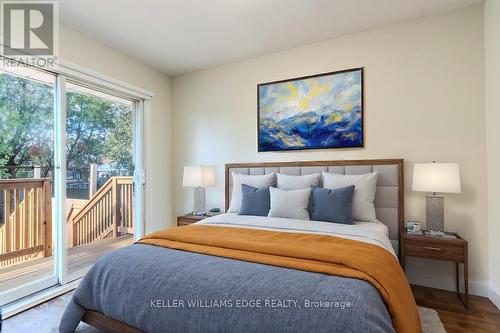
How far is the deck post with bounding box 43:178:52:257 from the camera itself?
289 cm

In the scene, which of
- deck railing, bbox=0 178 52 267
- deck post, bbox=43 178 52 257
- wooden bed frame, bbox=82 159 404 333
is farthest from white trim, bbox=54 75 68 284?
wooden bed frame, bbox=82 159 404 333

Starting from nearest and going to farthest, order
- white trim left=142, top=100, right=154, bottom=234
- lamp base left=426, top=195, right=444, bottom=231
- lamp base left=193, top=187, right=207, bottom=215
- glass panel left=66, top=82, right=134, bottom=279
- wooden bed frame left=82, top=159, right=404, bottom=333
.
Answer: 1. wooden bed frame left=82, top=159, right=404, bottom=333
2. lamp base left=426, top=195, right=444, bottom=231
3. glass panel left=66, top=82, right=134, bottom=279
4. lamp base left=193, top=187, right=207, bottom=215
5. white trim left=142, top=100, right=154, bottom=234

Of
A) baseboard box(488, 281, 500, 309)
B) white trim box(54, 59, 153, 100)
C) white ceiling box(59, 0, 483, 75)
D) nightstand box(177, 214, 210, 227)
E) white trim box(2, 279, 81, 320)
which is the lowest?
white trim box(2, 279, 81, 320)

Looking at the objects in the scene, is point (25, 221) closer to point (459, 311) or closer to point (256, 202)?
point (256, 202)

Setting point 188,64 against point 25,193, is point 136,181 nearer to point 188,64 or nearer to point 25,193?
point 25,193

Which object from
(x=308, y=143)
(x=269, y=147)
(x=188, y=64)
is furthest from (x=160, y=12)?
(x=308, y=143)

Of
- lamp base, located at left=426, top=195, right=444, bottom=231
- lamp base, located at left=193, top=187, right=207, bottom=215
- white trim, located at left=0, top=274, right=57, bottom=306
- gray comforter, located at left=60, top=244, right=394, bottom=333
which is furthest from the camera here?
lamp base, located at left=193, top=187, right=207, bottom=215

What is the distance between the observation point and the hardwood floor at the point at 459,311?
1902mm

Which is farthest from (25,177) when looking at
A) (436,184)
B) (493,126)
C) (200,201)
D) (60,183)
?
(493,126)

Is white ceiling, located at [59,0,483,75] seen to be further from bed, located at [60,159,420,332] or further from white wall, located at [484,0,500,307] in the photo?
bed, located at [60,159,420,332]

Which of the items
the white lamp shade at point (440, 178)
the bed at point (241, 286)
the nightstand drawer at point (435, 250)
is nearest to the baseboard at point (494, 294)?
the nightstand drawer at point (435, 250)

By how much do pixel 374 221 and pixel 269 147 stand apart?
149cm

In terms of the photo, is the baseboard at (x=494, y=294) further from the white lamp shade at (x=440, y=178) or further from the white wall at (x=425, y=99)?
the white lamp shade at (x=440, y=178)

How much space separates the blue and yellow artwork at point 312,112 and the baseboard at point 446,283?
1.48m
